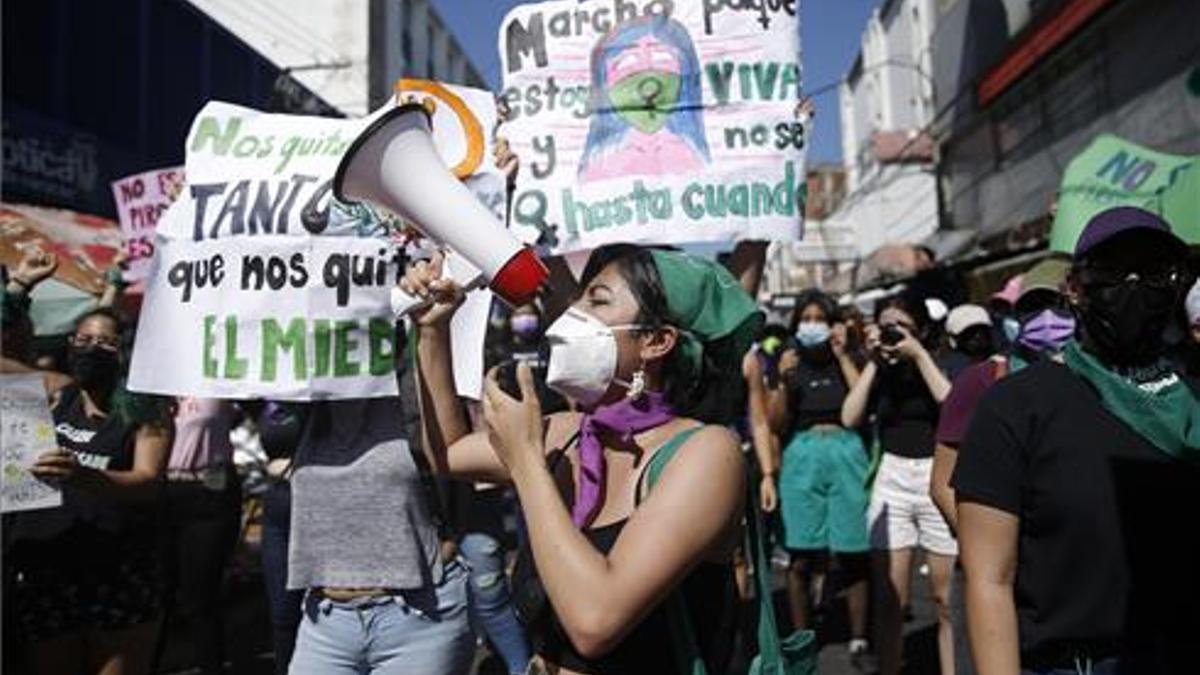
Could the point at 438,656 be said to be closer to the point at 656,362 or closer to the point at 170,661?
the point at 656,362

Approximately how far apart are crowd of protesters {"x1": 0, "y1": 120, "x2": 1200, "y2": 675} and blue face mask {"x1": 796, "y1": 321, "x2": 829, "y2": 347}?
1140mm

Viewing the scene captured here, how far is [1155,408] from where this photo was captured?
2086 millimetres

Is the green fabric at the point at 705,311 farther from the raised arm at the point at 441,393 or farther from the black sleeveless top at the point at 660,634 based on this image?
the raised arm at the point at 441,393

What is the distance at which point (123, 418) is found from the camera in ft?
11.8

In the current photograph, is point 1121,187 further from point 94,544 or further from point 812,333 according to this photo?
point 94,544

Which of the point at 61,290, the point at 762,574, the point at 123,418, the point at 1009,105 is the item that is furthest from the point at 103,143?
the point at 1009,105

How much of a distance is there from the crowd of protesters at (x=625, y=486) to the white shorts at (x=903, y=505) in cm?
25

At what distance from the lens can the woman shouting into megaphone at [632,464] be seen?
67.6 inches

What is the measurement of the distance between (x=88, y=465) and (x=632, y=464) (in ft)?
7.51

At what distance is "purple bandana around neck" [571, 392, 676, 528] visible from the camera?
199 cm

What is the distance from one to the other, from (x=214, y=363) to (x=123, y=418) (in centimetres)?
76

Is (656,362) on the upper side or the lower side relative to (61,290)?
lower

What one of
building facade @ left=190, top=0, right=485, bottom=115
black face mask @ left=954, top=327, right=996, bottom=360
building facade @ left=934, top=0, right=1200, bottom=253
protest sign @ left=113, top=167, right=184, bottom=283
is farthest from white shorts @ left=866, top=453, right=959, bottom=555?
building facade @ left=190, top=0, right=485, bottom=115

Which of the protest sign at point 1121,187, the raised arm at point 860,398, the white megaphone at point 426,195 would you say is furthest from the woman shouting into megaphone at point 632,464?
the protest sign at point 1121,187
